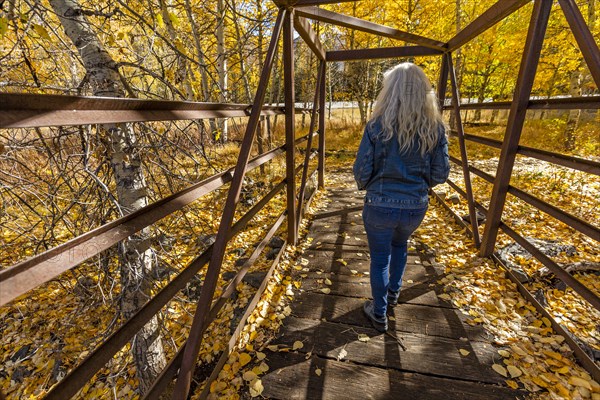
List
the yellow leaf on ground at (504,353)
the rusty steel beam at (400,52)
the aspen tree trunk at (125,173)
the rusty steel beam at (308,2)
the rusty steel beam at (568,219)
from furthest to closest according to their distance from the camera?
1. the rusty steel beam at (400,52)
2. the rusty steel beam at (308,2)
3. the yellow leaf on ground at (504,353)
4. the aspen tree trunk at (125,173)
5. the rusty steel beam at (568,219)

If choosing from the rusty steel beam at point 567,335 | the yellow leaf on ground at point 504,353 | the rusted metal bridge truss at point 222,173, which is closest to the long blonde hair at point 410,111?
the rusted metal bridge truss at point 222,173

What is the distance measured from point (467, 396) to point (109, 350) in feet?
6.89

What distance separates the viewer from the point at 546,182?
21.2ft

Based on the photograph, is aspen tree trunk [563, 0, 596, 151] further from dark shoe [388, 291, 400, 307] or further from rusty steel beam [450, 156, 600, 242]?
dark shoe [388, 291, 400, 307]

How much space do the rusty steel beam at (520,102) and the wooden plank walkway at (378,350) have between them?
0.93m

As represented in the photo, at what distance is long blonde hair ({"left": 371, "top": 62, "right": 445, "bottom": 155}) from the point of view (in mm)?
1856

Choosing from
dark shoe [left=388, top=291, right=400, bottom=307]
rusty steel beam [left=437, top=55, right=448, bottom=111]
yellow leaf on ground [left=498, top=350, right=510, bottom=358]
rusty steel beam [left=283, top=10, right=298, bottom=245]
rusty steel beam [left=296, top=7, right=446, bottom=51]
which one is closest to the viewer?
yellow leaf on ground [left=498, top=350, right=510, bottom=358]

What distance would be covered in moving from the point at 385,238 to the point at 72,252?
1.87 meters

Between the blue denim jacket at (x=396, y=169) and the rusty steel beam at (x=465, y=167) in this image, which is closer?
the blue denim jacket at (x=396, y=169)

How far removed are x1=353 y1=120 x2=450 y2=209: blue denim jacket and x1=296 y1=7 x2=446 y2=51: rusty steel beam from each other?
1.69 m

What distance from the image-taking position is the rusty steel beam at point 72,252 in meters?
0.81

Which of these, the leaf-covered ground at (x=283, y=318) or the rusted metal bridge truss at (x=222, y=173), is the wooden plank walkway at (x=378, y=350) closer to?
the leaf-covered ground at (x=283, y=318)

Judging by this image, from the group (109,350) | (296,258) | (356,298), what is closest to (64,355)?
(296,258)

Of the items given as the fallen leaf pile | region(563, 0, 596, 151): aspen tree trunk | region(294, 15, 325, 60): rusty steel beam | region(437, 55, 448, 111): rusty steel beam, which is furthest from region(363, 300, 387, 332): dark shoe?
region(563, 0, 596, 151): aspen tree trunk
